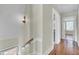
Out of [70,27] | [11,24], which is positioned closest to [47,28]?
[70,27]

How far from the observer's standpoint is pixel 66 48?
1.55 metres

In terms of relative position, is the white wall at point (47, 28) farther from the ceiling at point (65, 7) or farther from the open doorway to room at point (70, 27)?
the open doorway to room at point (70, 27)

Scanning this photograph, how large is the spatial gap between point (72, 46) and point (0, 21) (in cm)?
101

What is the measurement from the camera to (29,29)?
157cm

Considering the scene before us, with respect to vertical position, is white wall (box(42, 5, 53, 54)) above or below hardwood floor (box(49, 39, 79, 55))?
above

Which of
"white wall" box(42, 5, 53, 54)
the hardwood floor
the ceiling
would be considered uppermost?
the ceiling

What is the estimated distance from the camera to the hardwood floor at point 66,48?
1505mm

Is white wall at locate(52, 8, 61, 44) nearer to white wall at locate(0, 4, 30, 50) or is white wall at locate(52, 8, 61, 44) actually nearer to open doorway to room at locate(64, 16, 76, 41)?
open doorway to room at locate(64, 16, 76, 41)

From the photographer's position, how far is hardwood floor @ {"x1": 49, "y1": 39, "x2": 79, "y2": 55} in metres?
1.51

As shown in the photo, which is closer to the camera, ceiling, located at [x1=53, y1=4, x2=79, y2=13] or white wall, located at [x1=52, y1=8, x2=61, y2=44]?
ceiling, located at [x1=53, y1=4, x2=79, y2=13]

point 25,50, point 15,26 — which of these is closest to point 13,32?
point 15,26

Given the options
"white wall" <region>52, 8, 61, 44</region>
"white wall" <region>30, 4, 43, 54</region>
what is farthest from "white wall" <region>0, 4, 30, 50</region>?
"white wall" <region>52, 8, 61, 44</region>
